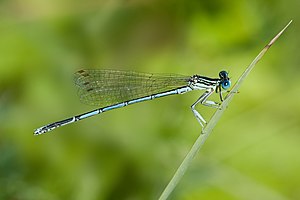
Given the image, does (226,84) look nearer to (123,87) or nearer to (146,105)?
(123,87)

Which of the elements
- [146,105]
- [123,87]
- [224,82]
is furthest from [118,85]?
[224,82]

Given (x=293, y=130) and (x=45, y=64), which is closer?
(x=293, y=130)

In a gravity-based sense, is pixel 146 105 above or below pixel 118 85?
below

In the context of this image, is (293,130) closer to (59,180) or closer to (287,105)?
(287,105)

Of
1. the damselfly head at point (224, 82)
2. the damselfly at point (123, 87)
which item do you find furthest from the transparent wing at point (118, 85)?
the damselfly head at point (224, 82)

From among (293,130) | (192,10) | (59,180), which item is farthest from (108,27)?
(293,130)

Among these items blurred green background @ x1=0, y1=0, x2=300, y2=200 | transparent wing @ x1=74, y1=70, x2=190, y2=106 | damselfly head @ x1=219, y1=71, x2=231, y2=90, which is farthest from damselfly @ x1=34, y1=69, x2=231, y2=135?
blurred green background @ x1=0, y1=0, x2=300, y2=200

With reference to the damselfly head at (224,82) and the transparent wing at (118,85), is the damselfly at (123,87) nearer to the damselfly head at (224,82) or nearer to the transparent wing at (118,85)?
the transparent wing at (118,85)
